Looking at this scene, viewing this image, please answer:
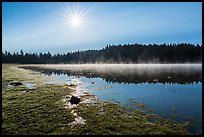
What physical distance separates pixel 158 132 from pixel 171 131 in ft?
4.17

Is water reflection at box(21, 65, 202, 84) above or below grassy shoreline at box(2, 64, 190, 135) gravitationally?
above

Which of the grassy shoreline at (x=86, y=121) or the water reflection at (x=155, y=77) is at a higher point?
the water reflection at (x=155, y=77)

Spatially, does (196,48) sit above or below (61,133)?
above

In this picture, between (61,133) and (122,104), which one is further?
(122,104)

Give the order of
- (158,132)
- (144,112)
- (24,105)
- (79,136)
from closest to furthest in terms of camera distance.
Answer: (79,136), (158,132), (144,112), (24,105)

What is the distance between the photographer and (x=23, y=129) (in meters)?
17.0

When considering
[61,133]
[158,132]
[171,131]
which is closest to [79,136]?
[61,133]

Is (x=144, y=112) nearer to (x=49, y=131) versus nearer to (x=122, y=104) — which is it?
(x=122, y=104)

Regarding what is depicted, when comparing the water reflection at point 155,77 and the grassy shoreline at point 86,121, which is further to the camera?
the water reflection at point 155,77

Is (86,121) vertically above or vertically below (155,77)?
below

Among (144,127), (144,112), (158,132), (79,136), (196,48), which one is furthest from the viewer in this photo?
(196,48)

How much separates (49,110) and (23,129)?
21.6 ft

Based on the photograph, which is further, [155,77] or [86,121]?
[155,77]

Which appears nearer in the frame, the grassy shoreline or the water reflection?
the grassy shoreline
